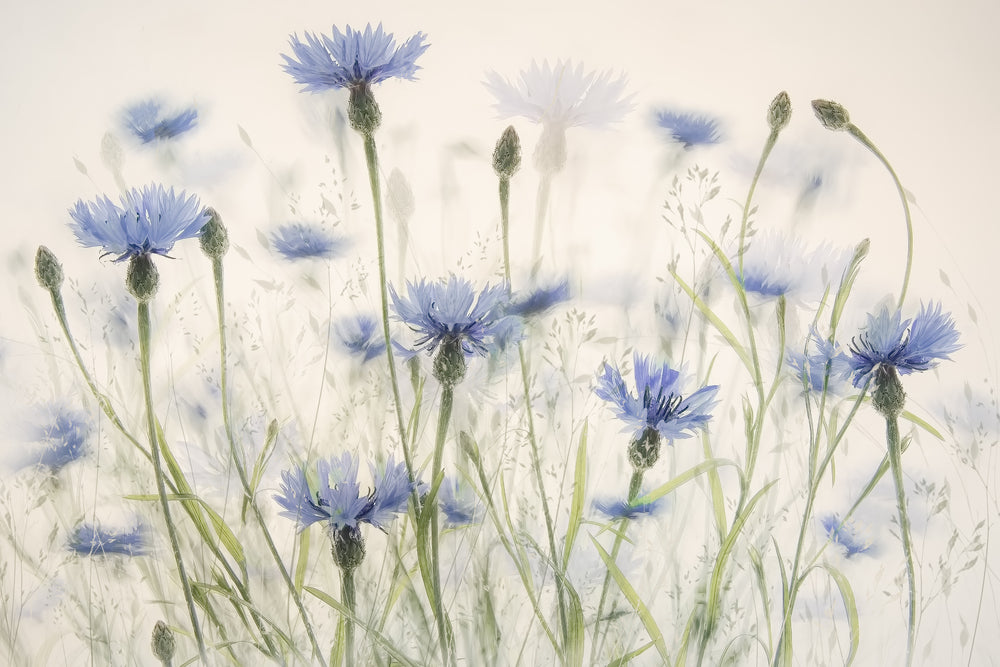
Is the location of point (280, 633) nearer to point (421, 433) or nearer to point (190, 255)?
point (421, 433)

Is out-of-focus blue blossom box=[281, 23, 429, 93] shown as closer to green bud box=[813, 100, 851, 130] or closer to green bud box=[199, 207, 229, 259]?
green bud box=[199, 207, 229, 259]

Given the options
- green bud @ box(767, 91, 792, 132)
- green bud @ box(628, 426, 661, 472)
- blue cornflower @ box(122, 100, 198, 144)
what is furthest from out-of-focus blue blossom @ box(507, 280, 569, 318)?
blue cornflower @ box(122, 100, 198, 144)

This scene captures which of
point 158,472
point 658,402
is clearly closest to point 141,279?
point 158,472

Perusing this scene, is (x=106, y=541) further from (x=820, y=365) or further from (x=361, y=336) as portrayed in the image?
(x=820, y=365)

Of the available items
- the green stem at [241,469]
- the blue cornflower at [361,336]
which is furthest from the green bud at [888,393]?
the green stem at [241,469]

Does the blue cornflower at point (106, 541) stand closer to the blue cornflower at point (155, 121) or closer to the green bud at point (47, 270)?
the green bud at point (47, 270)
